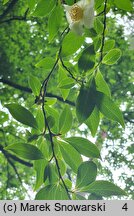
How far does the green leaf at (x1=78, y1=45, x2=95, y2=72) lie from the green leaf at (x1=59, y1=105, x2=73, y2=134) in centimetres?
7

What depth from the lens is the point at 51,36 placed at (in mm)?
570

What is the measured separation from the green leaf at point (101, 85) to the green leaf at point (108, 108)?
0.10ft

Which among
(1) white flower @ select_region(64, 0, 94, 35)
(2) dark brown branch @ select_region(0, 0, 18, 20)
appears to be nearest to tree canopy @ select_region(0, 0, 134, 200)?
(1) white flower @ select_region(64, 0, 94, 35)

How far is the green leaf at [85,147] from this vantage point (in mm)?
521

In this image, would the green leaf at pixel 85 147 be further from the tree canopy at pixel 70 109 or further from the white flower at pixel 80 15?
the white flower at pixel 80 15

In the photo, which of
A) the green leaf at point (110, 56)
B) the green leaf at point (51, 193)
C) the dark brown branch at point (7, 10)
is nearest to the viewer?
the green leaf at point (51, 193)

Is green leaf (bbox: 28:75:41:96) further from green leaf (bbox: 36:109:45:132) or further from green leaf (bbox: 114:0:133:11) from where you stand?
green leaf (bbox: 114:0:133:11)

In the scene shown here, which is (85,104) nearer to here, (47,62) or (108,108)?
(108,108)

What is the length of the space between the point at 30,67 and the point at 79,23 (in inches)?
139

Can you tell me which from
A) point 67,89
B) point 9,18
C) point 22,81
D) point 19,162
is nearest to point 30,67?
point 22,81

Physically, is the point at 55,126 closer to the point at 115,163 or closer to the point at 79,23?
the point at 79,23

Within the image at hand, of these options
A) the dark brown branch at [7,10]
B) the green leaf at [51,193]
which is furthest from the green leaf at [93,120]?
the dark brown branch at [7,10]

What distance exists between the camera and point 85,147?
1.72 feet

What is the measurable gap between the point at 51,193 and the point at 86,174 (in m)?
0.05
